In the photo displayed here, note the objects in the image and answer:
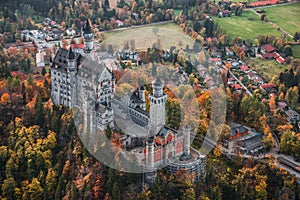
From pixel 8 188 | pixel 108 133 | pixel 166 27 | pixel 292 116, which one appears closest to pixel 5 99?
pixel 8 188

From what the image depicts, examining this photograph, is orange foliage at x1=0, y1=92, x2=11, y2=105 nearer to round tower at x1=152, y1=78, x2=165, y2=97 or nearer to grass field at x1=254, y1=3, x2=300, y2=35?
round tower at x1=152, y1=78, x2=165, y2=97

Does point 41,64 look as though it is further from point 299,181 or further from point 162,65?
point 299,181

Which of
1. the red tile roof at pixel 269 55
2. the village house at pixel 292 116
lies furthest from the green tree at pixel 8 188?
the red tile roof at pixel 269 55

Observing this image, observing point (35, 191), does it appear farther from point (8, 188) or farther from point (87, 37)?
point (87, 37)

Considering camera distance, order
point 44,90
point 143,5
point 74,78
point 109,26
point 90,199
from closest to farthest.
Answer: point 90,199, point 74,78, point 44,90, point 109,26, point 143,5

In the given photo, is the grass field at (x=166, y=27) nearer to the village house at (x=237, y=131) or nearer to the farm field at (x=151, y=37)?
the farm field at (x=151, y=37)

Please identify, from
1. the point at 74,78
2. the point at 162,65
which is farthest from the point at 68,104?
the point at 162,65
